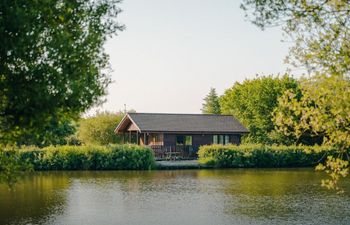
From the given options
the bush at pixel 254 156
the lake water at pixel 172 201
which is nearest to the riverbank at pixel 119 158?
the bush at pixel 254 156

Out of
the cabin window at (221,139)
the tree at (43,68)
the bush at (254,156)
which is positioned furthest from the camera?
the cabin window at (221,139)

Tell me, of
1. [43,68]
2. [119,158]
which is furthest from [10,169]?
[119,158]

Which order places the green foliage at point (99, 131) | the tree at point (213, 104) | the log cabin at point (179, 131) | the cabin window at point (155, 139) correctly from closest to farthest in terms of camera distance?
1. the log cabin at point (179, 131)
2. the cabin window at point (155, 139)
3. the green foliage at point (99, 131)
4. the tree at point (213, 104)

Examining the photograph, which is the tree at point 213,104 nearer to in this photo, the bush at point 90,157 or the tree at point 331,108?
the bush at point 90,157

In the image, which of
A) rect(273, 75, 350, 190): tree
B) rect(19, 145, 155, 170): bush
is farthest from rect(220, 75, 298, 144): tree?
rect(273, 75, 350, 190): tree

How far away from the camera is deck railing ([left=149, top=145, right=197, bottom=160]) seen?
50.1m

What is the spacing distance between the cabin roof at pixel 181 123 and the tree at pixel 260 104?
6.21 metres

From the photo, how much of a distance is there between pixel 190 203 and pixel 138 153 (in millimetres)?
19784

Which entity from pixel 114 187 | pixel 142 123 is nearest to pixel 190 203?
pixel 114 187

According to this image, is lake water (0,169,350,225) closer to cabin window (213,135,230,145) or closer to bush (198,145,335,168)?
bush (198,145,335,168)

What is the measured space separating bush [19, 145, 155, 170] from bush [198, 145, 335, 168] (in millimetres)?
5217

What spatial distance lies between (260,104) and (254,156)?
18.3m

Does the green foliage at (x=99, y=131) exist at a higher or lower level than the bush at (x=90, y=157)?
higher

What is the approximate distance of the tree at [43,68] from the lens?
10727mm
